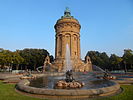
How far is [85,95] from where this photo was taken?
8.87 m

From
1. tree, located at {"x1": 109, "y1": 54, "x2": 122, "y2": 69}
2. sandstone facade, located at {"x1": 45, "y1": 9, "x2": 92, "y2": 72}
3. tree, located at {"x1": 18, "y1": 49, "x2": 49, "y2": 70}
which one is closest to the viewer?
sandstone facade, located at {"x1": 45, "y1": 9, "x2": 92, "y2": 72}

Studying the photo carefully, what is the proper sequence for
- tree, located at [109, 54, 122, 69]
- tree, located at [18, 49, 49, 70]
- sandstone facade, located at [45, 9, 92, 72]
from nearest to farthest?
1. sandstone facade, located at [45, 9, 92, 72]
2. tree, located at [109, 54, 122, 69]
3. tree, located at [18, 49, 49, 70]

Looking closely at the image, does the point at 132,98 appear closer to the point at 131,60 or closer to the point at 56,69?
the point at 56,69

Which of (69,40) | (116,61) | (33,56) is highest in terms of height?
(69,40)

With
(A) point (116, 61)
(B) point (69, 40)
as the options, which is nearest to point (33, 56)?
(B) point (69, 40)

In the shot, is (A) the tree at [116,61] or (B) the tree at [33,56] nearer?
(A) the tree at [116,61]

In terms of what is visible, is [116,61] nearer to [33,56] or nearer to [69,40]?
[69,40]

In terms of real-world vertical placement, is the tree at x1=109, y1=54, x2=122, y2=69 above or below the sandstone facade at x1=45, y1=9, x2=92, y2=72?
below

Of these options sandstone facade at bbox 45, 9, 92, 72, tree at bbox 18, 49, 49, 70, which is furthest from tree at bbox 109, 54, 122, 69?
tree at bbox 18, 49, 49, 70

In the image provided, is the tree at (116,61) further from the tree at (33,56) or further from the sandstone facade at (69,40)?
the tree at (33,56)

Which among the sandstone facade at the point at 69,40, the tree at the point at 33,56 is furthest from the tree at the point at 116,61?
the tree at the point at 33,56

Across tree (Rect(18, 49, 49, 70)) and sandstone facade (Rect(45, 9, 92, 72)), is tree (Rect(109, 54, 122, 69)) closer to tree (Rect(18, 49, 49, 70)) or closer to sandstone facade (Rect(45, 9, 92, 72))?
sandstone facade (Rect(45, 9, 92, 72))

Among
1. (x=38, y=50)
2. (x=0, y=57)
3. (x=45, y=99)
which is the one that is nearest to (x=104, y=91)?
(x=45, y=99)

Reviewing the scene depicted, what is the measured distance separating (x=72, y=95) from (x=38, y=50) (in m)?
63.5
